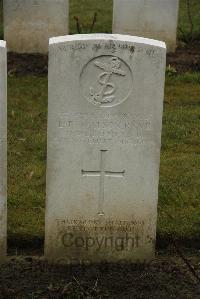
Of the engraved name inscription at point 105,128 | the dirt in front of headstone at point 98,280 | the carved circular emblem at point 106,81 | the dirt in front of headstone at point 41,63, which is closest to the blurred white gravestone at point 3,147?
the dirt in front of headstone at point 98,280

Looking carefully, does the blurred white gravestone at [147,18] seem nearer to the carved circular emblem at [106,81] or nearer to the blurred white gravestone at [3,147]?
the carved circular emblem at [106,81]

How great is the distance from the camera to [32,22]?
33.8 ft

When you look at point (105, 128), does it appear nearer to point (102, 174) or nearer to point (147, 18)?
point (102, 174)

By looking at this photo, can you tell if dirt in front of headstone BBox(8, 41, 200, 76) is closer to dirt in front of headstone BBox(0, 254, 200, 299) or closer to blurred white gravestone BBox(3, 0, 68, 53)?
blurred white gravestone BBox(3, 0, 68, 53)

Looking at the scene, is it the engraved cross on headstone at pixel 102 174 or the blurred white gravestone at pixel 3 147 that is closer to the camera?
the blurred white gravestone at pixel 3 147

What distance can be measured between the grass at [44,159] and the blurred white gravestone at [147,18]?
1.25 meters

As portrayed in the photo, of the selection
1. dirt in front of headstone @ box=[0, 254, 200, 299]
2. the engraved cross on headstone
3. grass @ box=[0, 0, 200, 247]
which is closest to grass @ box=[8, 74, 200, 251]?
grass @ box=[0, 0, 200, 247]

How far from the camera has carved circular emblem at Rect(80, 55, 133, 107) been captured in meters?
4.62

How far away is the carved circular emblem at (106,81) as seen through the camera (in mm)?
4617

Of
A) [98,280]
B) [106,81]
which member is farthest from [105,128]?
[98,280]

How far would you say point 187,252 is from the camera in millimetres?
5227

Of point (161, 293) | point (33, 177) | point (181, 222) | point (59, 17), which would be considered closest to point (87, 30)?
point (59, 17)

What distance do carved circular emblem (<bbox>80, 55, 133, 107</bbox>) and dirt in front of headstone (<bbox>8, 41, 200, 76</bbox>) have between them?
16.2 feet

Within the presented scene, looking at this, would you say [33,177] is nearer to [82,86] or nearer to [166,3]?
[82,86]
